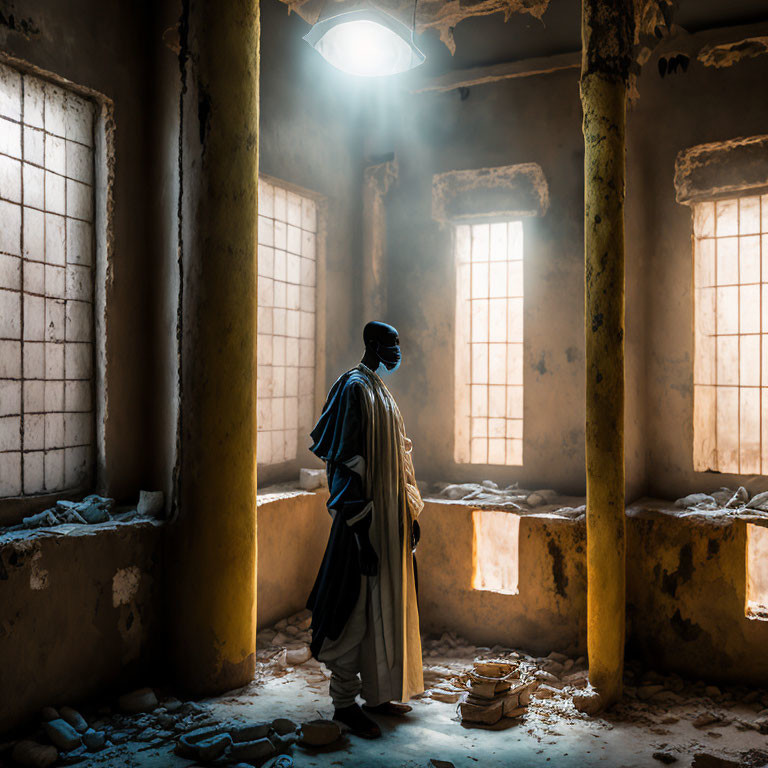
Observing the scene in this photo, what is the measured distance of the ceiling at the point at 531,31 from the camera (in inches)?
194

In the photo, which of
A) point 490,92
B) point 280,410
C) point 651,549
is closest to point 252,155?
point 280,410

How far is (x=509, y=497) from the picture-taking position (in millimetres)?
5312

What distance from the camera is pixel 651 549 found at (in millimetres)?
4660

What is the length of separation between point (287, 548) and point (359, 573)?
1.81 metres

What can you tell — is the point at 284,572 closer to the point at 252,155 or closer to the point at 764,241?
the point at 252,155

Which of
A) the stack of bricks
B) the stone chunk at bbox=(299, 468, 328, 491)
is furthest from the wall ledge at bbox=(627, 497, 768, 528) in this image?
the stone chunk at bbox=(299, 468, 328, 491)

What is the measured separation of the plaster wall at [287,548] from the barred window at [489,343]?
1398 millimetres

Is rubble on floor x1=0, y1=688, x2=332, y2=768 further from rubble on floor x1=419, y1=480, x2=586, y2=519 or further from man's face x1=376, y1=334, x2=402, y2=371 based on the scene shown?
rubble on floor x1=419, y1=480, x2=586, y2=519

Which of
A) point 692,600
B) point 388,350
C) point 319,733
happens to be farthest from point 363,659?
point 692,600

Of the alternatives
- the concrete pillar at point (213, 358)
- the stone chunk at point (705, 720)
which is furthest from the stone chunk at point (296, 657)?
the stone chunk at point (705, 720)

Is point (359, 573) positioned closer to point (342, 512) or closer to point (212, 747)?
point (342, 512)

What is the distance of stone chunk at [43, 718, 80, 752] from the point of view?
317cm

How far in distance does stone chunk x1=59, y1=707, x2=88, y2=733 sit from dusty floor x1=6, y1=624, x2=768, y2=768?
101 mm

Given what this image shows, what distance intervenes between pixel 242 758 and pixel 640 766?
1.88m
